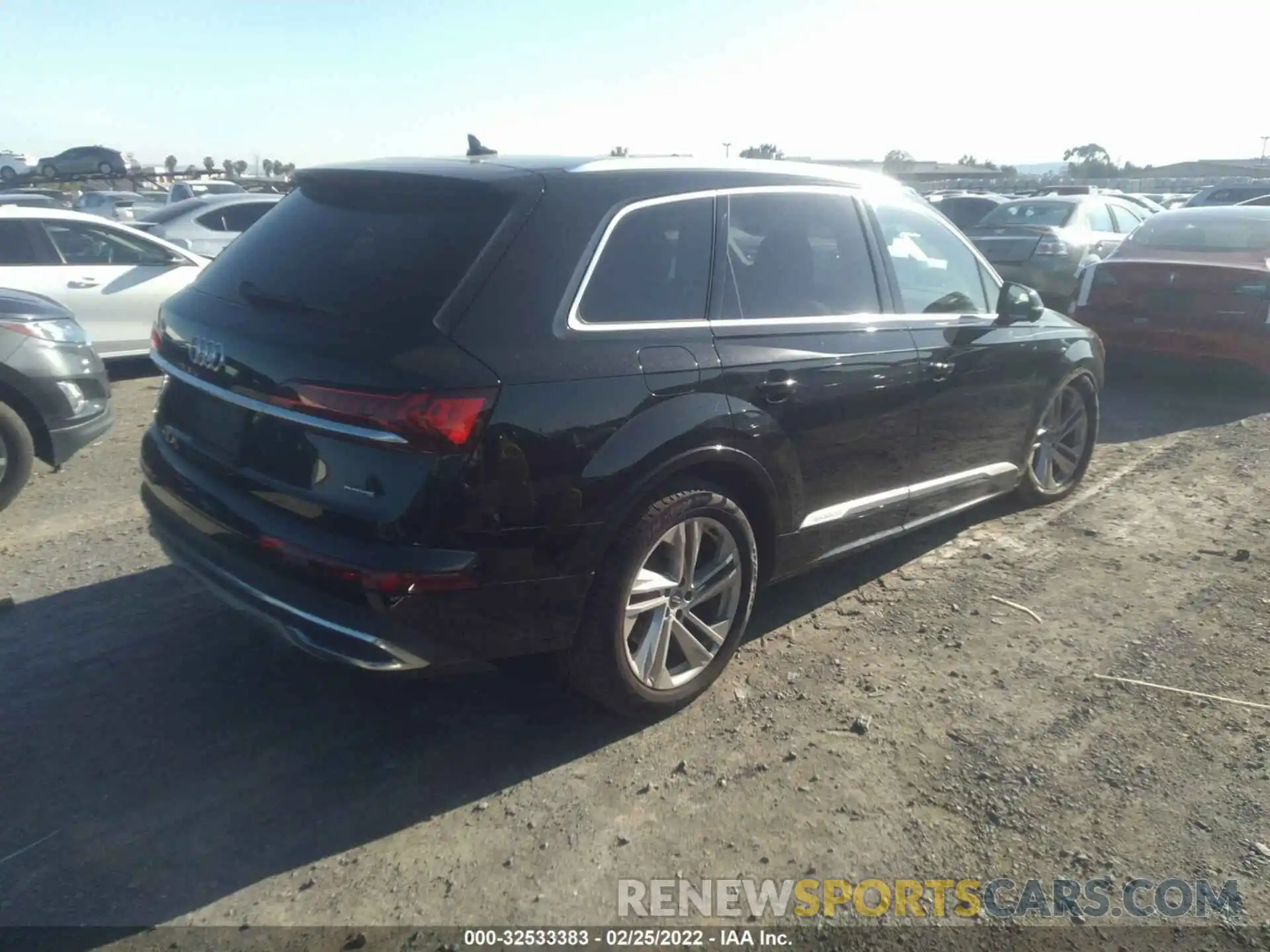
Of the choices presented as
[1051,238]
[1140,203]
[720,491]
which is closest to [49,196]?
[1051,238]

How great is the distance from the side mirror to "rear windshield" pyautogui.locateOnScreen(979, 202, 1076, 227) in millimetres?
8899

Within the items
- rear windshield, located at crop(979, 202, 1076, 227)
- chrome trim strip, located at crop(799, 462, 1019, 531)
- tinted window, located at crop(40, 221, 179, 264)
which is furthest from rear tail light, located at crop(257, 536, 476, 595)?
rear windshield, located at crop(979, 202, 1076, 227)

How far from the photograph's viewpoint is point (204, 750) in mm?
3305

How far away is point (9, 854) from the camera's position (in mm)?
2811

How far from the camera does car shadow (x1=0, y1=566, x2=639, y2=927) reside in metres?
2.79

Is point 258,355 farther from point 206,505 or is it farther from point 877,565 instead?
point 877,565

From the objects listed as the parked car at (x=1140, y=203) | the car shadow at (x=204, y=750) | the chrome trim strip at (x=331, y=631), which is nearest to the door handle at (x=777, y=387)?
the car shadow at (x=204, y=750)

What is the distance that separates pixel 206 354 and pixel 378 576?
105 centimetres

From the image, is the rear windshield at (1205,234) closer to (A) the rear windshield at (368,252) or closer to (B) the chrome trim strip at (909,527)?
(B) the chrome trim strip at (909,527)

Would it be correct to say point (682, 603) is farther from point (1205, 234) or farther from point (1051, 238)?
point (1051, 238)

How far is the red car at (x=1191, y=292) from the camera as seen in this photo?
8164 mm

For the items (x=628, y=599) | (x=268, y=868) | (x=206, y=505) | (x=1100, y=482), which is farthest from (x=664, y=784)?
(x=1100, y=482)

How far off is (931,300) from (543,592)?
251cm

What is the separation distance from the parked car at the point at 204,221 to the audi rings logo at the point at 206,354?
→ 968 centimetres
